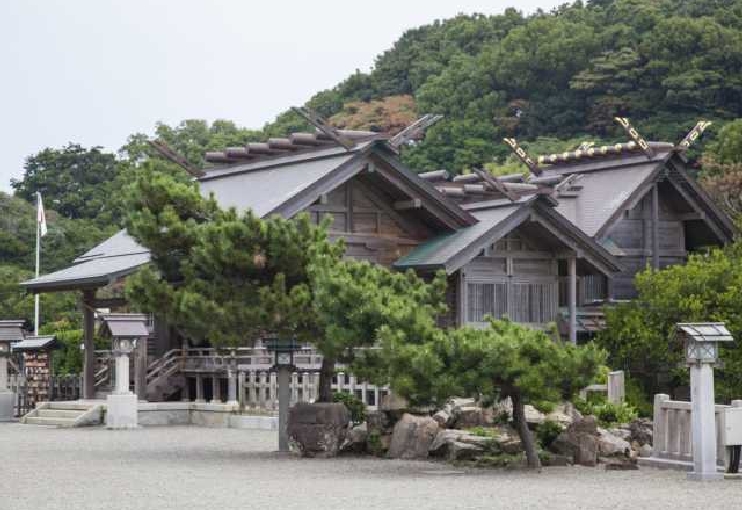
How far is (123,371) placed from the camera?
31.0 m

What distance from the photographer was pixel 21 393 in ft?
122

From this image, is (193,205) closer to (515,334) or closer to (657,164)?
(515,334)

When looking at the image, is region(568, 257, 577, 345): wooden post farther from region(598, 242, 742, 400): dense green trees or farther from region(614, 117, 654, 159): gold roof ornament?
region(614, 117, 654, 159): gold roof ornament

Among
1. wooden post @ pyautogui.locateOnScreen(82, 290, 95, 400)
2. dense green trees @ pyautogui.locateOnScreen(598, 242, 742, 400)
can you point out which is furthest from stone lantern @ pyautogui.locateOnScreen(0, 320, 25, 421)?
dense green trees @ pyautogui.locateOnScreen(598, 242, 742, 400)

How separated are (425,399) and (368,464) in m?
1.92

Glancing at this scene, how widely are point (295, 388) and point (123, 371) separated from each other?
413cm

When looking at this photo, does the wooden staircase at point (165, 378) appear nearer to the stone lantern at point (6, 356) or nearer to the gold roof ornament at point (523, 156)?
the stone lantern at point (6, 356)

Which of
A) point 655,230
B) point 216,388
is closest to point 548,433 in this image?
point 216,388

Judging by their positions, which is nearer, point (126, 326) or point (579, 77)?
point (126, 326)

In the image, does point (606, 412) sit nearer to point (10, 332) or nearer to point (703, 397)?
point (703, 397)

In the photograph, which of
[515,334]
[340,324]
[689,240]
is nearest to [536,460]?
[515,334]

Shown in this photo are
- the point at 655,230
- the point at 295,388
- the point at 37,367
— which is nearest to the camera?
the point at 295,388

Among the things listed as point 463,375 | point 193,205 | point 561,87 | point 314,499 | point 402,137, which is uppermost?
point 561,87

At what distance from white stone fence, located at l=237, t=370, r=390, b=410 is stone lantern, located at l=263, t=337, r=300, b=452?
12.9ft
